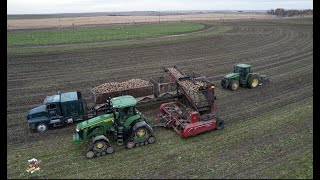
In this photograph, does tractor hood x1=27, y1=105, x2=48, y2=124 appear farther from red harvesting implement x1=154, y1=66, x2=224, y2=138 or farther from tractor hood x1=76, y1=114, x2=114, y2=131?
red harvesting implement x1=154, y1=66, x2=224, y2=138

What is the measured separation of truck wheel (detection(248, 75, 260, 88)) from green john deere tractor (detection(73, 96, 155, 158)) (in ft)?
36.1

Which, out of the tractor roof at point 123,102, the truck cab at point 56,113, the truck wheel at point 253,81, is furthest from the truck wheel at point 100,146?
the truck wheel at point 253,81

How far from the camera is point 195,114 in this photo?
1507cm

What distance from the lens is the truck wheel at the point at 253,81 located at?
2198cm

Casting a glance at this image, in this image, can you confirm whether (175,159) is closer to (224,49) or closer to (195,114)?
(195,114)

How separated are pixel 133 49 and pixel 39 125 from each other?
23.3m

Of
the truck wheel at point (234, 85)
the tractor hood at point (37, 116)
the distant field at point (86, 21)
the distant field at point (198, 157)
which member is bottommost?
the distant field at point (198, 157)

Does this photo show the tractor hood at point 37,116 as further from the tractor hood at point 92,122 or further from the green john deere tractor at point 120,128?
the tractor hood at point 92,122

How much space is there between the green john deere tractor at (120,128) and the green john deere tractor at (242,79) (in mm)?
10046

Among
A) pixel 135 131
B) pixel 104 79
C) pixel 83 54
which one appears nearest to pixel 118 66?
pixel 104 79

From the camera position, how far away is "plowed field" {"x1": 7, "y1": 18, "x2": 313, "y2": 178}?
473 inches

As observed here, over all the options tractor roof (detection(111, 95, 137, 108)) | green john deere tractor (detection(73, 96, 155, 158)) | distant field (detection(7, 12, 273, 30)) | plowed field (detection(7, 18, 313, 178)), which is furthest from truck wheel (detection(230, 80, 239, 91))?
distant field (detection(7, 12, 273, 30))

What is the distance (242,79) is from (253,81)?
831 mm
